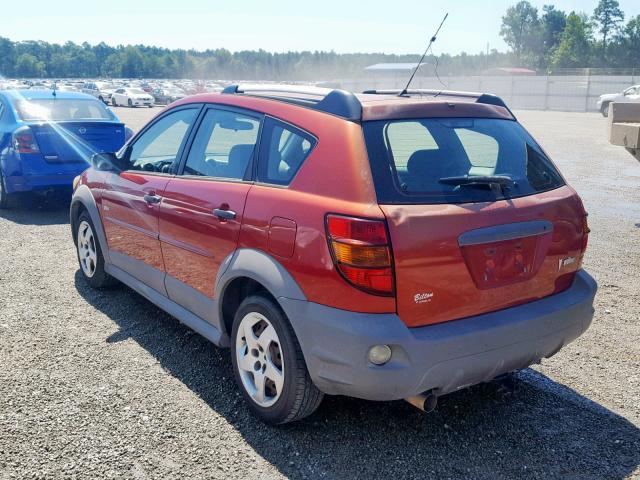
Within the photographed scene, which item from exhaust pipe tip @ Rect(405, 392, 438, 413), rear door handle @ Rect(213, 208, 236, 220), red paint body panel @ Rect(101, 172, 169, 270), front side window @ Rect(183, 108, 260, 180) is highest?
front side window @ Rect(183, 108, 260, 180)

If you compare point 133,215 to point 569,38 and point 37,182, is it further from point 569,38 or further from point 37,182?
point 569,38

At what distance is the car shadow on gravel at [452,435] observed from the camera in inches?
122

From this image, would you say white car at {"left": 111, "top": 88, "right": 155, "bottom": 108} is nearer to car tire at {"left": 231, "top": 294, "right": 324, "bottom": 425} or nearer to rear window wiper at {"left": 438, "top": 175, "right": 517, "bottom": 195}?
car tire at {"left": 231, "top": 294, "right": 324, "bottom": 425}

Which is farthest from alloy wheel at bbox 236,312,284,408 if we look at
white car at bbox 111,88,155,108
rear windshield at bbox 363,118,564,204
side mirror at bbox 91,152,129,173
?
white car at bbox 111,88,155,108

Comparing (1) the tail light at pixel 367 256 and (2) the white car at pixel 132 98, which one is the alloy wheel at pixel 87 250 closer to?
(1) the tail light at pixel 367 256

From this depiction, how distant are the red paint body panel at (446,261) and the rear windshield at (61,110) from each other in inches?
296

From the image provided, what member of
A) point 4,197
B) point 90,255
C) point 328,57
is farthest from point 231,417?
point 328,57

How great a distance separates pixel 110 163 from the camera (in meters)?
5.01

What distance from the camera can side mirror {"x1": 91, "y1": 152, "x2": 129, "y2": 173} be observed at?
16.2ft

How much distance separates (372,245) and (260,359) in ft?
3.37

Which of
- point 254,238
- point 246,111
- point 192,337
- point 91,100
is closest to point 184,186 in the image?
point 246,111

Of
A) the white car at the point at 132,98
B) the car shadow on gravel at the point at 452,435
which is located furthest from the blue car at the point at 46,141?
the white car at the point at 132,98

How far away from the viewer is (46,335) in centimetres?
465

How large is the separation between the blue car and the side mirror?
12.6 feet
